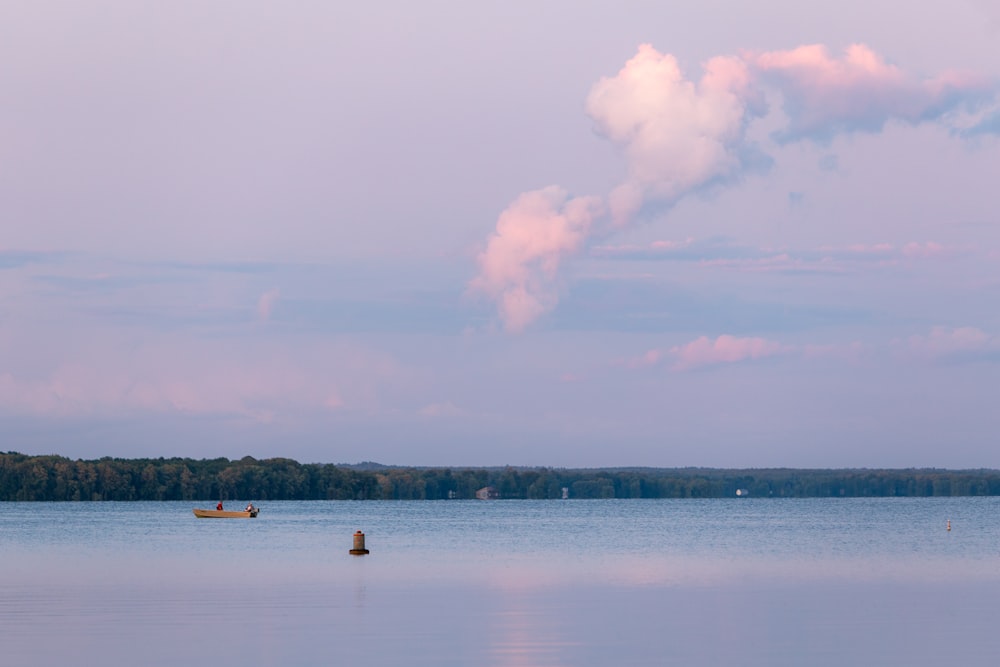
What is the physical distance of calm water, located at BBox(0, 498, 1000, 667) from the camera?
2766 centimetres

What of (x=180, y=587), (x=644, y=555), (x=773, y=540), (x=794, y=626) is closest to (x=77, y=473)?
(x=773, y=540)

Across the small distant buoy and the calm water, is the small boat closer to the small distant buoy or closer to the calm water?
the calm water

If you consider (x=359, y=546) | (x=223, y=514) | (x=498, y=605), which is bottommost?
(x=498, y=605)

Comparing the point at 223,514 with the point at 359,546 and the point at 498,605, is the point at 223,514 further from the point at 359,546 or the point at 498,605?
the point at 498,605

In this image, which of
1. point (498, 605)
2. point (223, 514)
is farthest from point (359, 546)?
point (223, 514)

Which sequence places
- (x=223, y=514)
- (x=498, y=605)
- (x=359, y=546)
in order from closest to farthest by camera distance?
(x=498, y=605) < (x=359, y=546) < (x=223, y=514)

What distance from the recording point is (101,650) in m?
27.8

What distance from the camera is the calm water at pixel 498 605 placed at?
27.7 metres

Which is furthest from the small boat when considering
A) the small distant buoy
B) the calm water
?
the small distant buoy

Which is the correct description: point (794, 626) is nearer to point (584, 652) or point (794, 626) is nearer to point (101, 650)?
point (584, 652)

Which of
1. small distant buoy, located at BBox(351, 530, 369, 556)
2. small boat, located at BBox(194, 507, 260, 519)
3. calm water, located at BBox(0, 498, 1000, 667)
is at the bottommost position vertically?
calm water, located at BBox(0, 498, 1000, 667)

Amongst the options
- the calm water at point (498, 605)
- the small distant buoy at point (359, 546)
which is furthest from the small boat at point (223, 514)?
the small distant buoy at point (359, 546)

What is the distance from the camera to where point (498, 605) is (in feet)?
124

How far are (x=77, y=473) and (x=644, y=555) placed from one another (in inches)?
5753
